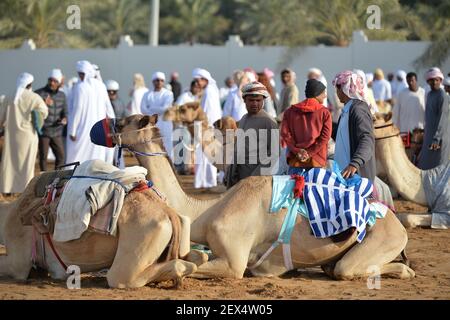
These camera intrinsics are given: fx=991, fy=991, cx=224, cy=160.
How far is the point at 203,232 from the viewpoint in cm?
730

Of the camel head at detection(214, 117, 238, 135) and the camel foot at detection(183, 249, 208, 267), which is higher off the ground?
the camel head at detection(214, 117, 238, 135)

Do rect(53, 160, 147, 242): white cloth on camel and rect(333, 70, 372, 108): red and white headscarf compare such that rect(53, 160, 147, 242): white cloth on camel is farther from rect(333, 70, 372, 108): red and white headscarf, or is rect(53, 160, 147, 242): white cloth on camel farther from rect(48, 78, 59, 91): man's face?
rect(48, 78, 59, 91): man's face

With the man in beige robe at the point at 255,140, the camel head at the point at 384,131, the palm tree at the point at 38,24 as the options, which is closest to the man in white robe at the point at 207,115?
the camel head at the point at 384,131

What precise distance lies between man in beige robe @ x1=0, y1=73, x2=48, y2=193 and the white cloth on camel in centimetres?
721

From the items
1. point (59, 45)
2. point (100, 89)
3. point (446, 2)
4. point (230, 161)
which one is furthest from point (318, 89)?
point (59, 45)

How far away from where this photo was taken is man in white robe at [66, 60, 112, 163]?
14.0m

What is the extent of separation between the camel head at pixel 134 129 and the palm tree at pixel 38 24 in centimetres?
2498

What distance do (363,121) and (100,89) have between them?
6864 millimetres

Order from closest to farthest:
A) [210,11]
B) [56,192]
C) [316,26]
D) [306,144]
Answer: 1. [56,192]
2. [306,144]
3. [316,26]
4. [210,11]

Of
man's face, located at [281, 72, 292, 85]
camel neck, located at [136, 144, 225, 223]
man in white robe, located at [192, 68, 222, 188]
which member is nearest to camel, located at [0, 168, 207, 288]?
camel neck, located at [136, 144, 225, 223]

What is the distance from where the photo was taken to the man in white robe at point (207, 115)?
51.9 ft

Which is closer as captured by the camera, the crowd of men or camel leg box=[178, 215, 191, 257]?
camel leg box=[178, 215, 191, 257]
